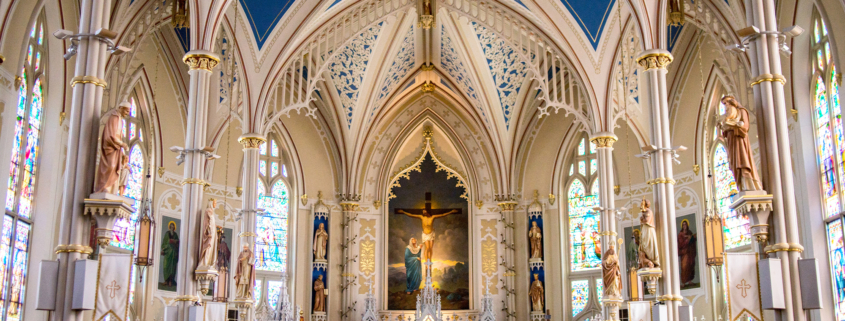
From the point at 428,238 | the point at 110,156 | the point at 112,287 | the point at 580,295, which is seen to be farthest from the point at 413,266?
the point at 110,156

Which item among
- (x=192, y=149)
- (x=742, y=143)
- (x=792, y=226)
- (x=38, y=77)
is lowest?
(x=792, y=226)

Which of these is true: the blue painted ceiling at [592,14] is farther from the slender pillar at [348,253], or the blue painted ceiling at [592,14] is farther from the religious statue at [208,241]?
the slender pillar at [348,253]

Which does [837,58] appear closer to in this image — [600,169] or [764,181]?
[600,169]

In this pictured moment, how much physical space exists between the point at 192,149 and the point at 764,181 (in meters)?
9.51

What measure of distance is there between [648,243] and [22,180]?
11699 mm

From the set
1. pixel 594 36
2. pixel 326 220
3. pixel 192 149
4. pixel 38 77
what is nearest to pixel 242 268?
pixel 192 149

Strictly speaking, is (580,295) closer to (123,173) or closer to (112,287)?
(123,173)

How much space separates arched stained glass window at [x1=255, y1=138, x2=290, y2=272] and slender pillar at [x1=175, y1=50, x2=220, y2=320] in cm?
906

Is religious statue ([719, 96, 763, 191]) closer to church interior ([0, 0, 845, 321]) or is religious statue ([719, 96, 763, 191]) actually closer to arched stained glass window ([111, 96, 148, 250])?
church interior ([0, 0, 845, 321])

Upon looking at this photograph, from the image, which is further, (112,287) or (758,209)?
(112,287)

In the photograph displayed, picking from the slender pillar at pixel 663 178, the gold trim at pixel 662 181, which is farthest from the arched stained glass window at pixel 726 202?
the gold trim at pixel 662 181

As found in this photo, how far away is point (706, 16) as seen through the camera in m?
18.0

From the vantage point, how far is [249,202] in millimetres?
18125

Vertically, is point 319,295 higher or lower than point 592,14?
lower
